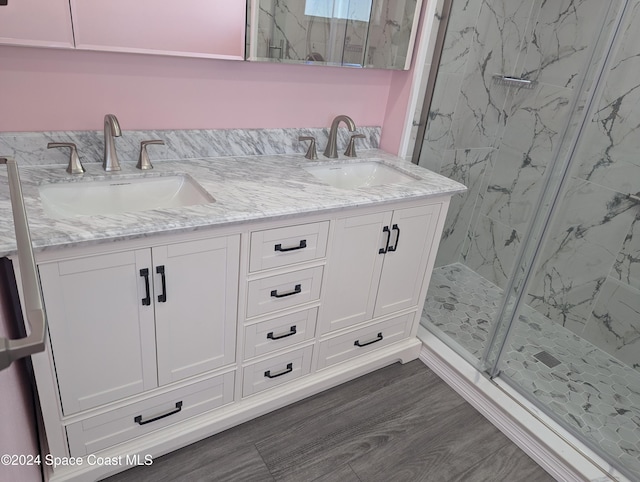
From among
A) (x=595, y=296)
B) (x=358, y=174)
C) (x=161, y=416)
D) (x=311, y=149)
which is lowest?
(x=161, y=416)

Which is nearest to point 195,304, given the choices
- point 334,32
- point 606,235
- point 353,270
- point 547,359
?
point 353,270

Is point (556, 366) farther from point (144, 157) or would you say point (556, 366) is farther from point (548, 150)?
point (144, 157)

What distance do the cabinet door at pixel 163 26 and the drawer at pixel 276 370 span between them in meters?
1.16

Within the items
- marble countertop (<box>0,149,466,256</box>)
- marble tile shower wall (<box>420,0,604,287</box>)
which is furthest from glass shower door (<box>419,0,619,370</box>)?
marble countertop (<box>0,149,466,256</box>)

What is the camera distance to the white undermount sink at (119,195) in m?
1.47

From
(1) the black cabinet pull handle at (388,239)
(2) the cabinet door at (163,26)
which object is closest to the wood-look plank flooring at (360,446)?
(1) the black cabinet pull handle at (388,239)

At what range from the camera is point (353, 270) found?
179 centimetres

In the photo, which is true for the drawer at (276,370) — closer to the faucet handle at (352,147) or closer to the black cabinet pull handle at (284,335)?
the black cabinet pull handle at (284,335)

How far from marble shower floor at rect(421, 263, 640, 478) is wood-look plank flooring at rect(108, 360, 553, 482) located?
0.33 m

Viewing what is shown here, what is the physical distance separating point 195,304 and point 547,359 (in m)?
1.83

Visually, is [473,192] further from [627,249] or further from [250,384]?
[250,384]

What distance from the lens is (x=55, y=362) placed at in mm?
1285

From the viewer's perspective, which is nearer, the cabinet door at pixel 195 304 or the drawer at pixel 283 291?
the cabinet door at pixel 195 304

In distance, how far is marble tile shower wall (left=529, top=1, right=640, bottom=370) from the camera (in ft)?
7.21
